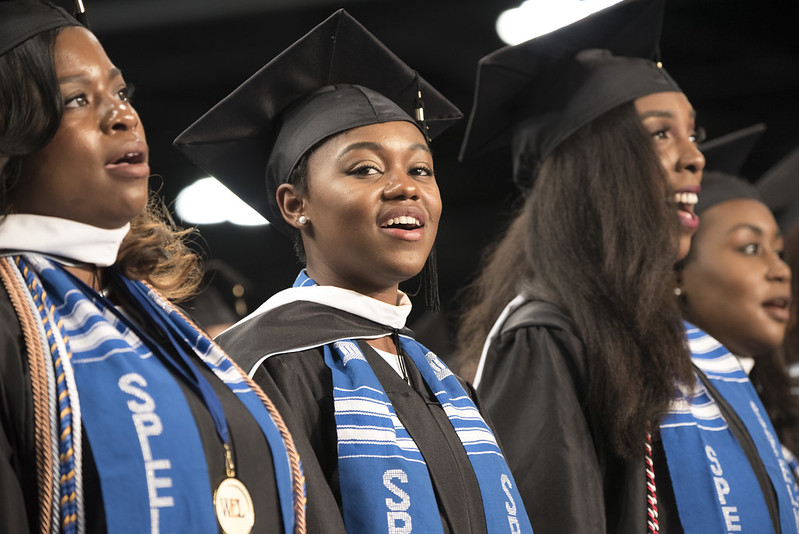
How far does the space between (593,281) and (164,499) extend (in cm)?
151

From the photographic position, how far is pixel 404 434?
79.4 inches

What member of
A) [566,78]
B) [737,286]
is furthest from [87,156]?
[737,286]

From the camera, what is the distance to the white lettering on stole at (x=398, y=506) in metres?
1.87

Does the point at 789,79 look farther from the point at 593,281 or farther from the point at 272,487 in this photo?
the point at 272,487

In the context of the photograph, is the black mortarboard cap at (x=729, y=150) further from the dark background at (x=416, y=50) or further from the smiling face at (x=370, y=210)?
the smiling face at (x=370, y=210)

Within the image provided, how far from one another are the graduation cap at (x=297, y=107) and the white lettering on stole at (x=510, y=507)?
765 mm

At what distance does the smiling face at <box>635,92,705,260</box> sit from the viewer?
2.88m

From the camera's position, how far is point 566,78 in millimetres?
2938

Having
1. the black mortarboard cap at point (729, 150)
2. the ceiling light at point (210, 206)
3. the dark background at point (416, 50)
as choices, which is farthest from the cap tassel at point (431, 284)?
the ceiling light at point (210, 206)

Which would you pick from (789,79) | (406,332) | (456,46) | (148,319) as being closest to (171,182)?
(456,46)

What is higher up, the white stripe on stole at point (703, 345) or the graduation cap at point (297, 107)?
the graduation cap at point (297, 107)

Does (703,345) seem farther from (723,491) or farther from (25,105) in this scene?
(25,105)

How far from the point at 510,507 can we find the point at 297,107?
1.01 meters

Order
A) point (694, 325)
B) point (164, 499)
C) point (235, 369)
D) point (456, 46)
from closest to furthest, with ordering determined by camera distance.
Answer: point (164, 499) → point (235, 369) → point (694, 325) → point (456, 46)
